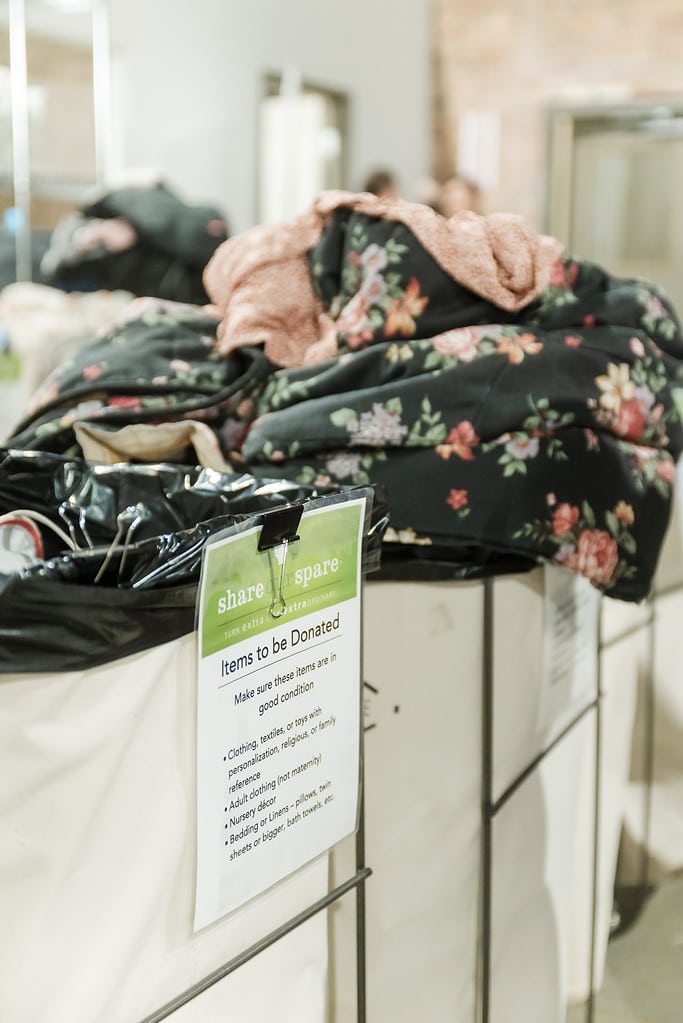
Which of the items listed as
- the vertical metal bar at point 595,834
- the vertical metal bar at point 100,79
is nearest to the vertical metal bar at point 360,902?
the vertical metal bar at point 595,834

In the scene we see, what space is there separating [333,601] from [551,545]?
291 millimetres

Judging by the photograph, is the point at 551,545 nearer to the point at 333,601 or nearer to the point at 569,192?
the point at 333,601

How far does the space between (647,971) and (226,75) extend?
349cm

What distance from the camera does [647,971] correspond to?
1460 mm

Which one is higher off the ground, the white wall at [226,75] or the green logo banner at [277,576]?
the white wall at [226,75]

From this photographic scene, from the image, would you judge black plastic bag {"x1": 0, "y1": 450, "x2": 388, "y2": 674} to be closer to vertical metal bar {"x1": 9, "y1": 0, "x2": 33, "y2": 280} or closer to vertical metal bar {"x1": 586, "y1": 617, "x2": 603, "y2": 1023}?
vertical metal bar {"x1": 586, "y1": 617, "x2": 603, "y2": 1023}

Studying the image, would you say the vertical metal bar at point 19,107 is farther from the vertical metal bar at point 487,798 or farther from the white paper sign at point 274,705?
the white paper sign at point 274,705

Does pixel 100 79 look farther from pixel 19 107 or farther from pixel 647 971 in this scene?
pixel 647 971

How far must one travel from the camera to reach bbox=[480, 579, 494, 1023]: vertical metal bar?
103 cm

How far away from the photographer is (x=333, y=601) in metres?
0.80

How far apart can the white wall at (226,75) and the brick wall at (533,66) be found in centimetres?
47

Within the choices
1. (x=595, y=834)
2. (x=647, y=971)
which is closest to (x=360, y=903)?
(x=595, y=834)

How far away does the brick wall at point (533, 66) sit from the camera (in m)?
5.13

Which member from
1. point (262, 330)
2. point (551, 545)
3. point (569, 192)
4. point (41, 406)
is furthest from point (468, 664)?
point (569, 192)
